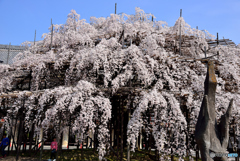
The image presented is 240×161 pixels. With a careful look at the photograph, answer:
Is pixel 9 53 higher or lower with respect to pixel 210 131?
higher

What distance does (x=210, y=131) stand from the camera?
6.62 m

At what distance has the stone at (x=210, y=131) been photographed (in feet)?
21.0

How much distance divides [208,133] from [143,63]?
19.9 feet

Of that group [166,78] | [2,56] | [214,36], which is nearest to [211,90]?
[166,78]

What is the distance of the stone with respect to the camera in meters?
6.41

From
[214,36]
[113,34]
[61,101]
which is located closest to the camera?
[61,101]

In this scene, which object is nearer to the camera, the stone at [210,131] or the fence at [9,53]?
the stone at [210,131]

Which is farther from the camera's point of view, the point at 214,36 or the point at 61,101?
the point at 214,36

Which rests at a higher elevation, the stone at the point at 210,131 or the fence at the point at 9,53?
the fence at the point at 9,53

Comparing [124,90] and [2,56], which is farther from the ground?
[2,56]

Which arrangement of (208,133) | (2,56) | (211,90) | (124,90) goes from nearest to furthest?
(208,133) < (211,90) < (124,90) < (2,56)

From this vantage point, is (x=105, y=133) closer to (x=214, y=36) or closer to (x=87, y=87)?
(x=87, y=87)

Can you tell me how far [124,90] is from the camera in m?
11.1

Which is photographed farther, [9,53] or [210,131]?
[9,53]
